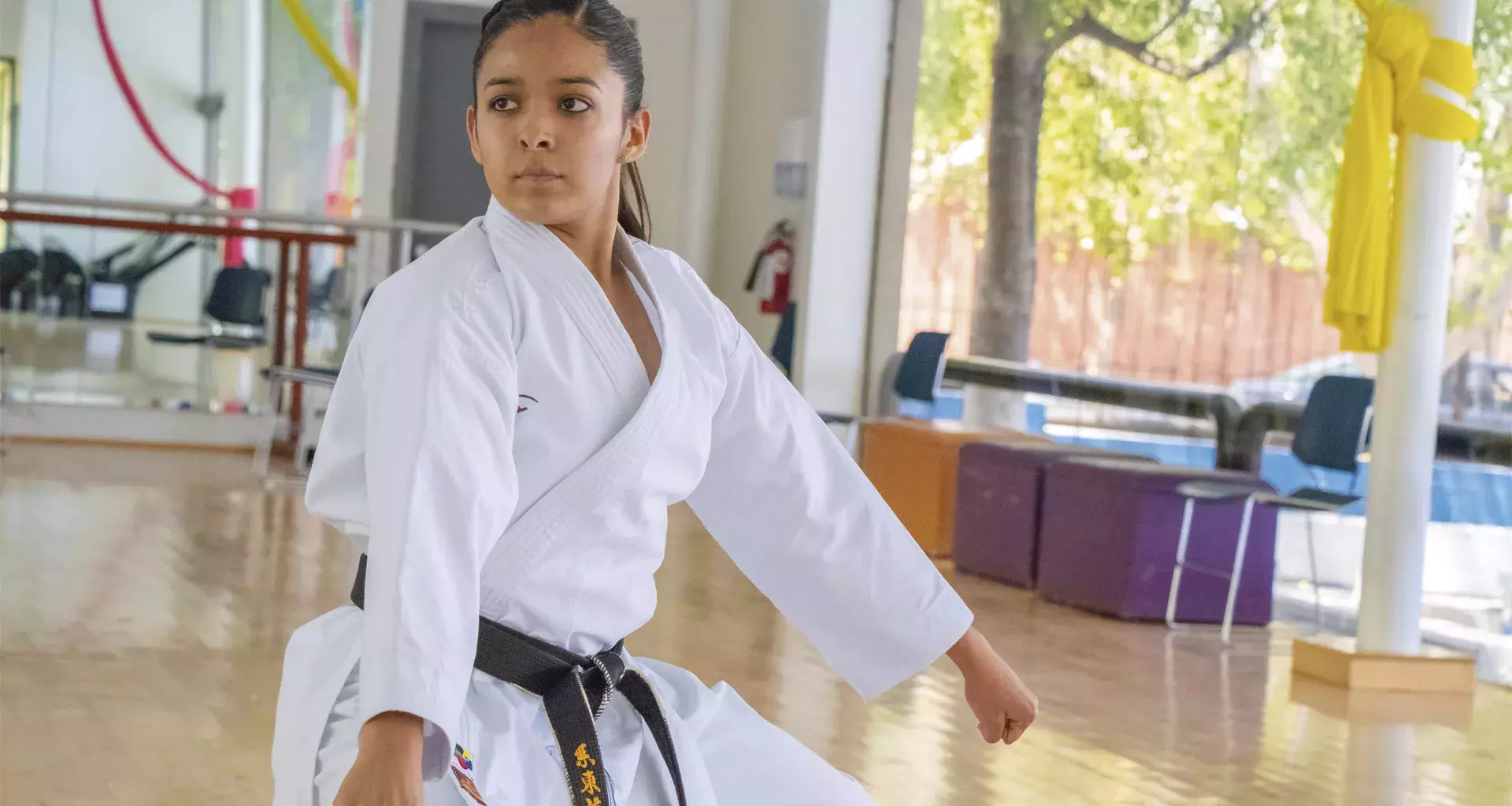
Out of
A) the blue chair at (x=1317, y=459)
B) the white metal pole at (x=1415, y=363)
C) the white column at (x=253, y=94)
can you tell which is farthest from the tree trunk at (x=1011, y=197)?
the white column at (x=253, y=94)

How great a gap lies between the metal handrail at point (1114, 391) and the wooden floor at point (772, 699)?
78cm

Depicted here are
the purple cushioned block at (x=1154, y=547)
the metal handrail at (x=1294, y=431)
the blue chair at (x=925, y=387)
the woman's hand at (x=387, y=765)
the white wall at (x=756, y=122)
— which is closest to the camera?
the woman's hand at (x=387, y=765)

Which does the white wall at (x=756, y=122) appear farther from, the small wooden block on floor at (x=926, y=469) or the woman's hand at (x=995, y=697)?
the woman's hand at (x=995, y=697)

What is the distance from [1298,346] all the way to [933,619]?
4168 millimetres

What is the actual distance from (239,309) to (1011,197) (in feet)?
12.8

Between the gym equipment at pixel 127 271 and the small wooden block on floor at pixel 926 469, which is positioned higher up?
the gym equipment at pixel 127 271

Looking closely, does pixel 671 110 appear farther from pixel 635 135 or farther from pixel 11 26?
pixel 635 135

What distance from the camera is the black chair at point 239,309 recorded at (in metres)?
8.20

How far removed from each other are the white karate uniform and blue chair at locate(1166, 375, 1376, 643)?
11.6 ft

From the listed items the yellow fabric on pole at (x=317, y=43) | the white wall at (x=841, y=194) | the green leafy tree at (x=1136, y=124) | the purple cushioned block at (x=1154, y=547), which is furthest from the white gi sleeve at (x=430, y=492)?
the yellow fabric on pole at (x=317, y=43)

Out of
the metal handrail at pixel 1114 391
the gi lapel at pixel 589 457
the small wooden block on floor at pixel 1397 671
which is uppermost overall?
the gi lapel at pixel 589 457

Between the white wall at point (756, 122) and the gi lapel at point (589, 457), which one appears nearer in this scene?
→ the gi lapel at point (589, 457)

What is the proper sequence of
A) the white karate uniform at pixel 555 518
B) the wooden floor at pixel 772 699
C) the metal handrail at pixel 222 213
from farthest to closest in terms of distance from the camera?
the metal handrail at pixel 222 213
the wooden floor at pixel 772 699
the white karate uniform at pixel 555 518

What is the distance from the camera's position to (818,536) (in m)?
1.50
